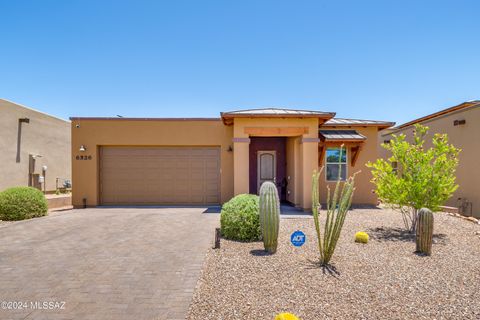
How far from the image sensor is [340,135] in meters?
12.7

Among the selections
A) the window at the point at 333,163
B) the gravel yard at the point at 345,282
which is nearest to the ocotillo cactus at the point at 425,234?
the gravel yard at the point at 345,282

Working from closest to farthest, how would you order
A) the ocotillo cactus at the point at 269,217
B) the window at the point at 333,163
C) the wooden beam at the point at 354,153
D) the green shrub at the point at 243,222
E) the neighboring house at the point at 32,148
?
the ocotillo cactus at the point at 269,217, the green shrub at the point at 243,222, the wooden beam at the point at 354,153, the window at the point at 333,163, the neighboring house at the point at 32,148

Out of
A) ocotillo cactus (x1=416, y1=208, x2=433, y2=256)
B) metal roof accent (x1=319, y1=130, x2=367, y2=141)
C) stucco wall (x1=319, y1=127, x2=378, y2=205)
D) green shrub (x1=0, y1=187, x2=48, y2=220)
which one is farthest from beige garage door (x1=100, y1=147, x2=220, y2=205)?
ocotillo cactus (x1=416, y1=208, x2=433, y2=256)

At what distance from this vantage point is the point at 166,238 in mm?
7469

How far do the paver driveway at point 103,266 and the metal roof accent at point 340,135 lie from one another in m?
6.27

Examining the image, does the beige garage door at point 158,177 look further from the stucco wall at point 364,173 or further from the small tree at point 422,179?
the small tree at point 422,179

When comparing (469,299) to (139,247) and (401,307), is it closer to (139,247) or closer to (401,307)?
(401,307)

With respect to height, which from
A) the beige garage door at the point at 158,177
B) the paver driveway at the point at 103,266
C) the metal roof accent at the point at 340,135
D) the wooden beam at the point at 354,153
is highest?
the metal roof accent at the point at 340,135

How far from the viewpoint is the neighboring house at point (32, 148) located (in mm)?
14805

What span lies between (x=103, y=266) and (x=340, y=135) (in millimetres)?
10759

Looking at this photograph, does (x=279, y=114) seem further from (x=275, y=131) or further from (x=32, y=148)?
(x=32, y=148)

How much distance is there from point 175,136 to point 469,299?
11708 mm

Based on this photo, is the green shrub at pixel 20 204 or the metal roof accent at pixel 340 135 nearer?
the green shrub at pixel 20 204

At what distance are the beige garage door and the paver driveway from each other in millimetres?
3762
